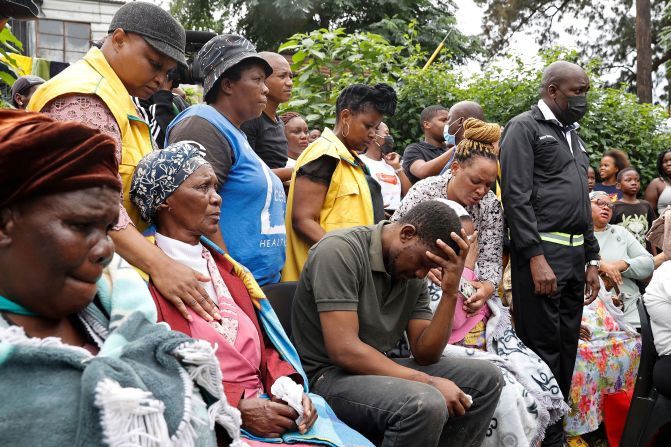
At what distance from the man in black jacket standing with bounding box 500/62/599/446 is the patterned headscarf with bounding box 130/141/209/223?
106 inches

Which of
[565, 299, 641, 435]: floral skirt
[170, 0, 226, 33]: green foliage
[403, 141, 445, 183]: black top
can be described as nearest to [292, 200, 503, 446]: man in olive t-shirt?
[565, 299, 641, 435]: floral skirt

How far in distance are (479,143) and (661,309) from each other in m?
1.44

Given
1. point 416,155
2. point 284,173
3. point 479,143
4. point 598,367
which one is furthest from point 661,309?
point 416,155

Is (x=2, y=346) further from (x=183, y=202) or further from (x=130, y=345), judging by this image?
(x=183, y=202)

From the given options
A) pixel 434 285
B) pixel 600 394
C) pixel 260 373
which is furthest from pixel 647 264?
pixel 260 373

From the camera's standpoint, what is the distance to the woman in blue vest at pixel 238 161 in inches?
136

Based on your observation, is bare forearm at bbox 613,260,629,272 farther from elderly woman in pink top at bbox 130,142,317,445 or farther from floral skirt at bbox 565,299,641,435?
elderly woman in pink top at bbox 130,142,317,445

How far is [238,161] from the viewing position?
350cm

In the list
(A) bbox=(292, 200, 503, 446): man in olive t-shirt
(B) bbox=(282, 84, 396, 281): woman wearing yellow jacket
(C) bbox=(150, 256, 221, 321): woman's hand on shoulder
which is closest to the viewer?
(C) bbox=(150, 256, 221, 321): woman's hand on shoulder

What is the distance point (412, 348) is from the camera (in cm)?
367

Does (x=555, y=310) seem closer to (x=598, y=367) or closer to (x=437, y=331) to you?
(x=598, y=367)

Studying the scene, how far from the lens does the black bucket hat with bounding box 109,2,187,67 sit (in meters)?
2.98

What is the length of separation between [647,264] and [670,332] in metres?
2.36

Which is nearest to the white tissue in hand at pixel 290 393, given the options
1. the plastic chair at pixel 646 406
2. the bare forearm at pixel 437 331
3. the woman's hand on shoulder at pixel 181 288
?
the woman's hand on shoulder at pixel 181 288
